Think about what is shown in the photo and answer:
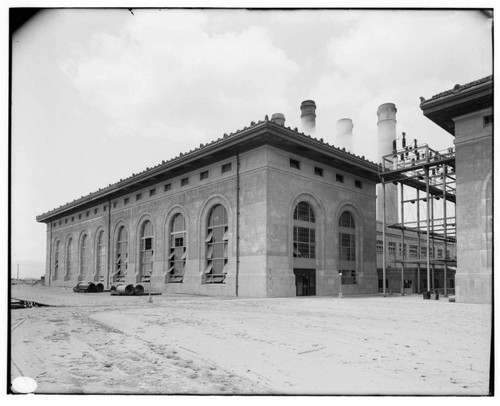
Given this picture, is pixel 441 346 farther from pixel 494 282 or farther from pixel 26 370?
pixel 26 370

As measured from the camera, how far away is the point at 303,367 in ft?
27.9

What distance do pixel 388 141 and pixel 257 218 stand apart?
26991 mm

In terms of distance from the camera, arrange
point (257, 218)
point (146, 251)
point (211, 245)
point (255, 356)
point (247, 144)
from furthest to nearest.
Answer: point (146, 251), point (211, 245), point (247, 144), point (257, 218), point (255, 356)

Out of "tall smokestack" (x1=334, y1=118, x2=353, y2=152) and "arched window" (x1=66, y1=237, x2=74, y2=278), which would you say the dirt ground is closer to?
"tall smokestack" (x1=334, y1=118, x2=353, y2=152)

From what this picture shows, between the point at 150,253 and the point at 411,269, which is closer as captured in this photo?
the point at 150,253

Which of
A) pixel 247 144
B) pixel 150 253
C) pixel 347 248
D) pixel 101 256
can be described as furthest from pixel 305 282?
pixel 101 256

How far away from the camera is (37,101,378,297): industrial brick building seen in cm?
3175

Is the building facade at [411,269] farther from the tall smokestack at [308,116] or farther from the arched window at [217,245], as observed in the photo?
the tall smokestack at [308,116]

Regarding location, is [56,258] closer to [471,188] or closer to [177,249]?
[177,249]

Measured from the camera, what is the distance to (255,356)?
31.3 feet

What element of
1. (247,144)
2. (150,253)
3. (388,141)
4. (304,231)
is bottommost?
(150,253)

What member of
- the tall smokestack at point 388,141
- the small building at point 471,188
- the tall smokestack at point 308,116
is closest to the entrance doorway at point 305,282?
the small building at point 471,188

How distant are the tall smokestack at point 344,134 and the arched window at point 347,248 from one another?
47.8 feet

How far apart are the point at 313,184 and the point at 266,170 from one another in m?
5.87
